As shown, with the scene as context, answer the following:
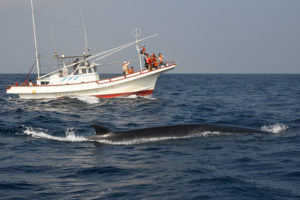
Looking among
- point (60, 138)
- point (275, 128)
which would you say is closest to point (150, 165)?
point (60, 138)

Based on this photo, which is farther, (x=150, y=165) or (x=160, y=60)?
(x=160, y=60)

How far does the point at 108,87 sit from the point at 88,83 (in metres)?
1.69

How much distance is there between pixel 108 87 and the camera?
95.6 ft

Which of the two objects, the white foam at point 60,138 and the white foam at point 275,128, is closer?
the white foam at point 60,138

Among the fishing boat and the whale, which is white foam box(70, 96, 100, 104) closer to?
the fishing boat

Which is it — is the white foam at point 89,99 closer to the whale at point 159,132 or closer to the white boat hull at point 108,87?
the white boat hull at point 108,87

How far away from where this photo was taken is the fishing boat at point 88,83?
28953mm

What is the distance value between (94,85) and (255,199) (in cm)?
2356

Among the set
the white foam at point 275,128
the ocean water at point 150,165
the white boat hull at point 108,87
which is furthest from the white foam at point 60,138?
the white boat hull at point 108,87

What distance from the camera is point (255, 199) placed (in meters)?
6.57

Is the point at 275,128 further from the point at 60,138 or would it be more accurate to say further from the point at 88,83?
the point at 88,83

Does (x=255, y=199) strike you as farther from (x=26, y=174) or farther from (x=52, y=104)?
(x=52, y=104)

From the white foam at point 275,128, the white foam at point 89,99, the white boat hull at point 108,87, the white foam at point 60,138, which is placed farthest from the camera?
the white boat hull at point 108,87

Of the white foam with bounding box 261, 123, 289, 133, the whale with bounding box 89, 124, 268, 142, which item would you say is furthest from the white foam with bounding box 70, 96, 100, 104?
the white foam with bounding box 261, 123, 289, 133
